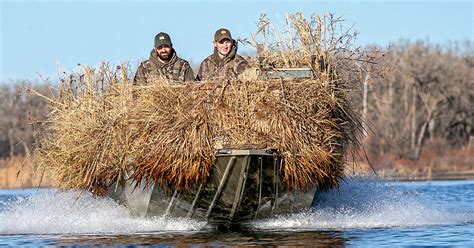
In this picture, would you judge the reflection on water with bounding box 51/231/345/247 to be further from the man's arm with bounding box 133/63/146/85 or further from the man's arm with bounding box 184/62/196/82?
the man's arm with bounding box 184/62/196/82

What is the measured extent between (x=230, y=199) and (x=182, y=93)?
151 cm

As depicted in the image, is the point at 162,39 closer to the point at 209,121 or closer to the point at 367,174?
the point at 209,121

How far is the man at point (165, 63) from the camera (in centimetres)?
1625

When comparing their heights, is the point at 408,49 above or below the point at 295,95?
above

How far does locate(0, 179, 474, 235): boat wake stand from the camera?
50.0 ft

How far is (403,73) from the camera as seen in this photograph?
55.5 metres

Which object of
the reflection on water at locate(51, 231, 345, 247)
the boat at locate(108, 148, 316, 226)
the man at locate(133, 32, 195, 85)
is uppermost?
the man at locate(133, 32, 195, 85)

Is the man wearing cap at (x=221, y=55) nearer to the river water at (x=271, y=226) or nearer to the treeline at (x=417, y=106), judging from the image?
the river water at (x=271, y=226)

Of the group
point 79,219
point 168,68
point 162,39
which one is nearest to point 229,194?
point 168,68

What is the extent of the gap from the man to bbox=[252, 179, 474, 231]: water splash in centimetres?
259

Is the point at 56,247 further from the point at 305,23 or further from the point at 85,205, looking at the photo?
the point at 305,23

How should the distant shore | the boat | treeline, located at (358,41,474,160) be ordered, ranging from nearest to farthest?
the boat, the distant shore, treeline, located at (358,41,474,160)

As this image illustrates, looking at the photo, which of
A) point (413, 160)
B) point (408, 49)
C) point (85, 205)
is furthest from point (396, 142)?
point (85, 205)

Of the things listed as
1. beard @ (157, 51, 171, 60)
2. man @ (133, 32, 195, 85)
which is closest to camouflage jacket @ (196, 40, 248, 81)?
man @ (133, 32, 195, 85)
